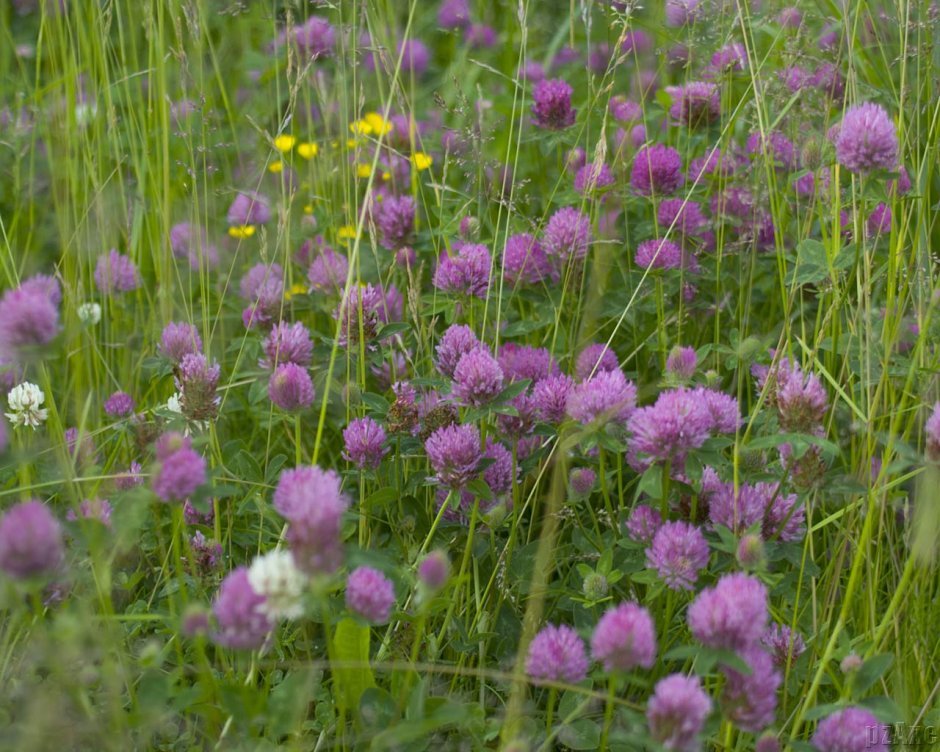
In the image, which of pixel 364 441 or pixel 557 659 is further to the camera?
pixel 364 441

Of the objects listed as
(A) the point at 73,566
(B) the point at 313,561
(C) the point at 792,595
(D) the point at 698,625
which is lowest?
(C) the point at 792,595

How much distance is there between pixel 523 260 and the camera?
1941 mm

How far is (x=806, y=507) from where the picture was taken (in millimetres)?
1612

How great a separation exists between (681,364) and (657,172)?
62cm

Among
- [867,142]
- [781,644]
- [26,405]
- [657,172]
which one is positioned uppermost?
[867,142]

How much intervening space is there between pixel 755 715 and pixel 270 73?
7.17 feet

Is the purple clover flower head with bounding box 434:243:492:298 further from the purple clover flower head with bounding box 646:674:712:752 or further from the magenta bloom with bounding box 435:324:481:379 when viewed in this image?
the purple clover flower head with bounding box 646:674:712:752

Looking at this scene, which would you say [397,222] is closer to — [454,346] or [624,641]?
[454,346]

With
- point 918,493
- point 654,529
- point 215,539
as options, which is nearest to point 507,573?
point 654,529

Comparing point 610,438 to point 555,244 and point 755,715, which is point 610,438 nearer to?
point 755,715

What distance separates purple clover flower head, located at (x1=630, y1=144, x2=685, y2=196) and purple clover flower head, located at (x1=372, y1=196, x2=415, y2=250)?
0.44m

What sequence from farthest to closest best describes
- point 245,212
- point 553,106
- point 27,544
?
point 245,212
point 553,106
point 27,544

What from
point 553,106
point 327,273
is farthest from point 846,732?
point 553,106

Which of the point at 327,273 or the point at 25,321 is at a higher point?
the point at 25,321
